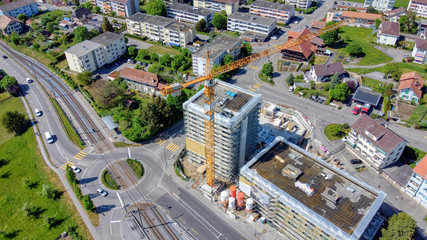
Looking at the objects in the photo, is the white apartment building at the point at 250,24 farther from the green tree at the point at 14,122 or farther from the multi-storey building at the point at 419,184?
the green tree at the point at 14,122

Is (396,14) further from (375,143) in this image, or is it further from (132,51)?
(132,51)

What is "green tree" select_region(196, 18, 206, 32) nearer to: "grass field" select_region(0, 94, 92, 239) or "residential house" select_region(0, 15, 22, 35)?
"grass field" select_region(0, 94, 92, 239)

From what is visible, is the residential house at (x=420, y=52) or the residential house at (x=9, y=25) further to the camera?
the residential house at (x=9, y=25)

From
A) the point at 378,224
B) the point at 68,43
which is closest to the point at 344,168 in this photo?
the point at 378,224

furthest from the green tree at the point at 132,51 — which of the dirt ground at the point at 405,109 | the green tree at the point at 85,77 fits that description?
the dirt ground at the point at 405,109

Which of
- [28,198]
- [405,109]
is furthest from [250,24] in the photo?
[28,198]

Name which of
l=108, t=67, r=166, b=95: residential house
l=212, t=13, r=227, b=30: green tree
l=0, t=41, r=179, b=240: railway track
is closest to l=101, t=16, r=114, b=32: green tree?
l=0, t=41, r=179, b=240: railway track
